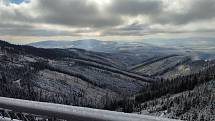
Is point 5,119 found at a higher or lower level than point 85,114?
lower

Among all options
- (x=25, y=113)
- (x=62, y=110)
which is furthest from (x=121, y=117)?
(x=25, y=113)

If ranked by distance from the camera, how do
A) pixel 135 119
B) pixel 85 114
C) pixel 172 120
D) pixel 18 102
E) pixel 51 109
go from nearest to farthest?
1. pixel 172 120
2. pixel 135 119
3. pixel 85 114
4. pixel 51 109
5. pixel 18 102

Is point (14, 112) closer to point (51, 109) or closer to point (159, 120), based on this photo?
point (51, 109)

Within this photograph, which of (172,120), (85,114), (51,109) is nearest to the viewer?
(172,120)

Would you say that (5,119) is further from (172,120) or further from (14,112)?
(172,120)

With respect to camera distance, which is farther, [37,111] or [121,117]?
[37,111]

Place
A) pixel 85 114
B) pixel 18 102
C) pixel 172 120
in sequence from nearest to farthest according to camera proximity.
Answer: pixel 172 120 → pixel 85 114 → pixel 18 102

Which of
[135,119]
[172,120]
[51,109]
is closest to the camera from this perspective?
[172,120]

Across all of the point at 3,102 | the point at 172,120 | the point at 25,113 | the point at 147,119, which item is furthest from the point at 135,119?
the point at 3,102

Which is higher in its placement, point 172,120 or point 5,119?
point 172,120
